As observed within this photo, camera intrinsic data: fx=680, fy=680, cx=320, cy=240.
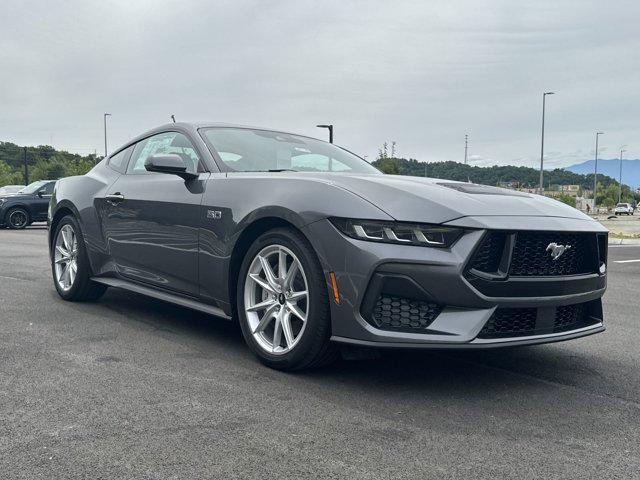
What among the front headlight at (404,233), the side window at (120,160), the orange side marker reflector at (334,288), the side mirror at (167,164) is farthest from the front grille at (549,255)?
the side window at (120,160)

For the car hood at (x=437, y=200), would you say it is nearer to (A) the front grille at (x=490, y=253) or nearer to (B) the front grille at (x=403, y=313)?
(A) the front grille at (x=490, y=253)

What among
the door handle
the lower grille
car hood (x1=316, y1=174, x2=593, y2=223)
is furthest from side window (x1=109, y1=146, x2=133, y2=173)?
the lower grille

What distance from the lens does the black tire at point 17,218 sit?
65.5 feet

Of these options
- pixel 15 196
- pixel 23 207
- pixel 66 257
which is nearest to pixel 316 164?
pixel 66 257

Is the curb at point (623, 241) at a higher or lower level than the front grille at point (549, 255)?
lower

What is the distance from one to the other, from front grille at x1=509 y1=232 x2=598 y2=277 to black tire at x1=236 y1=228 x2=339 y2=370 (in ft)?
3.06

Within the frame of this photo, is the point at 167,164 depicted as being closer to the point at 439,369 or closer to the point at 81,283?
the point at 81,283

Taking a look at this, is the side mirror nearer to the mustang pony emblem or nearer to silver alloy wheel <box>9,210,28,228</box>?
the mustang pony emblem

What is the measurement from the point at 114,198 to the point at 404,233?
2.70 m

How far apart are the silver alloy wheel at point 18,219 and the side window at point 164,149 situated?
16.5m

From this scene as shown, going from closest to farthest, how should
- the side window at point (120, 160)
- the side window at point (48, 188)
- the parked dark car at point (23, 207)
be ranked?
1. the side window at point (120, 160)
2. the parked dark car at point (23, 207)
3. the side window at point (48, 188)

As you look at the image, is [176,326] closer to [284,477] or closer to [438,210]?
[438,210]

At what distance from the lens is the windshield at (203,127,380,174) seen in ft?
14.6

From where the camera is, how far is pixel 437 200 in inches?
131
